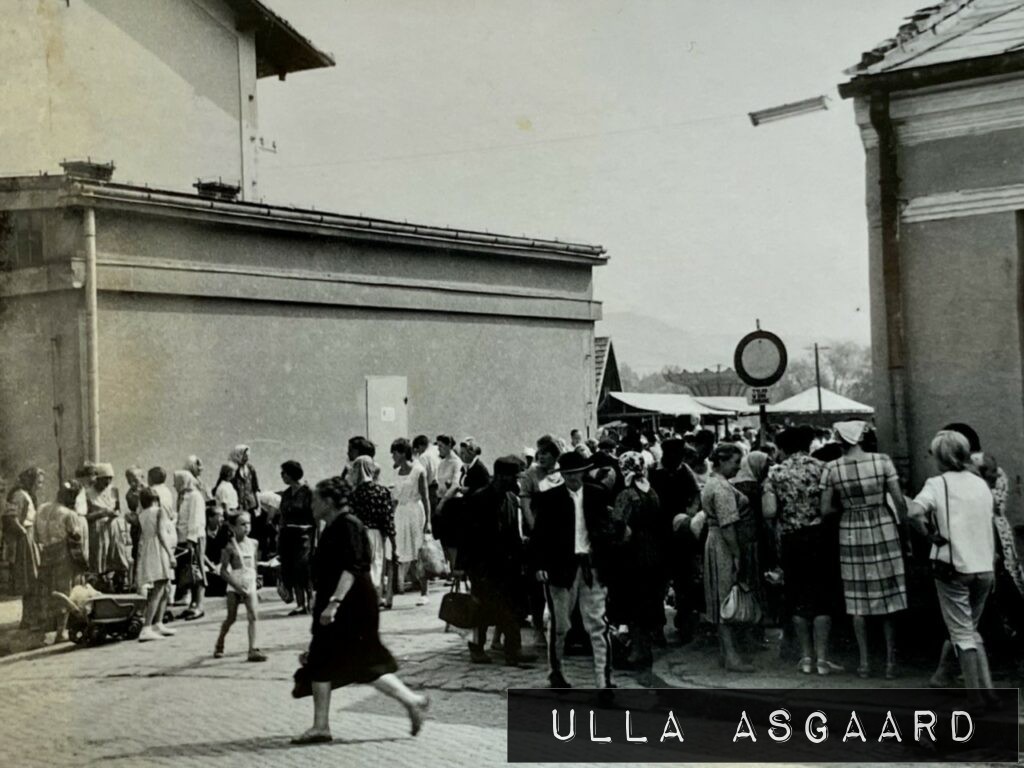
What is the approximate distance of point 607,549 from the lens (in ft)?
21.2

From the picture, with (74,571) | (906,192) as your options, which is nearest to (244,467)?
(74,571)

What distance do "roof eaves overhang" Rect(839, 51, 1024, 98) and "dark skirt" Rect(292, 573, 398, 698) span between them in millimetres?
4662

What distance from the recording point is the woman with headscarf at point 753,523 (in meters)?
7.20

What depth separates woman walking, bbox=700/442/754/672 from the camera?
23.2 ft

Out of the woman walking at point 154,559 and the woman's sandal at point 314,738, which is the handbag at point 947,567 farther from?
the woman walking at point 154,559

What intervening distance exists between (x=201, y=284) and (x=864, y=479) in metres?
7.11

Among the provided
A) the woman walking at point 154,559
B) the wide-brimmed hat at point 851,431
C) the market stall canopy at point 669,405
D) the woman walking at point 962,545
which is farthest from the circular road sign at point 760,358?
the market stall canopy at point 669,405

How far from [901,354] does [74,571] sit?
662 centimetres

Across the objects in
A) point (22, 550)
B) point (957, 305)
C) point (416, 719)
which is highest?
point (957, 305)

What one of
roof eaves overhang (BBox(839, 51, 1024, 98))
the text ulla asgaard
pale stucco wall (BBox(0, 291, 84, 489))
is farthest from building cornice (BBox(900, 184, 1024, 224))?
pale stucco wall (BBox(0, 291, 84, 489))

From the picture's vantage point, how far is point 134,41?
373 inches

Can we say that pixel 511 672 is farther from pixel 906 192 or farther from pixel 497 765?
pixel 906 192

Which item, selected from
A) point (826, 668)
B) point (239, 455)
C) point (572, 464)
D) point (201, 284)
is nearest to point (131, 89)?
point (201, 284)

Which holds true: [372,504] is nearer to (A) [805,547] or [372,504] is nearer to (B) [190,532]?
(B) [190,532]
